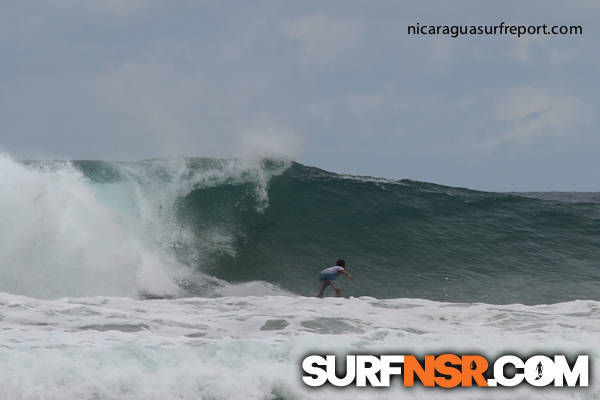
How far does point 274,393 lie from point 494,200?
16.4 meters

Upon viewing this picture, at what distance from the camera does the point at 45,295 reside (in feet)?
37.4

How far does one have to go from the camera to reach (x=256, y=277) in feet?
46.7

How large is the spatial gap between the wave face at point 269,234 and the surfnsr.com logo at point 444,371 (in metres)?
6.23

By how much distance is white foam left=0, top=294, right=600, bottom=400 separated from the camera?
573 centimetres

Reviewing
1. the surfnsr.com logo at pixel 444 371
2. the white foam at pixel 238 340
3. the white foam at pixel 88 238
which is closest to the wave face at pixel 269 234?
the white foam at pixel 88 238

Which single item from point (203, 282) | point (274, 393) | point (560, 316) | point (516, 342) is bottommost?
point (274, 393)

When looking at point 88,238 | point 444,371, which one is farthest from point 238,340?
point 88,238

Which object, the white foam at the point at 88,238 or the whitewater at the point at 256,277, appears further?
the white foam at the point at 88,238

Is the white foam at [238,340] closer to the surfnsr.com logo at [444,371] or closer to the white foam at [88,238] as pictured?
the surfnsr.com logo at [444,371]

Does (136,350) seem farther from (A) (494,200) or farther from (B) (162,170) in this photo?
(A) (494,200)

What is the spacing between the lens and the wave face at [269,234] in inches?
493

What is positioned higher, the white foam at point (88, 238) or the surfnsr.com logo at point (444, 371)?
the white foam at point (88, 238)

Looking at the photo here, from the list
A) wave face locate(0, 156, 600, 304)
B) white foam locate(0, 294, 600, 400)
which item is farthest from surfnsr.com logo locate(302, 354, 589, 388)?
wave face locate(0, 156, 600, 304)

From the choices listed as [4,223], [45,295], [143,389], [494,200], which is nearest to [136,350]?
[143,389]
